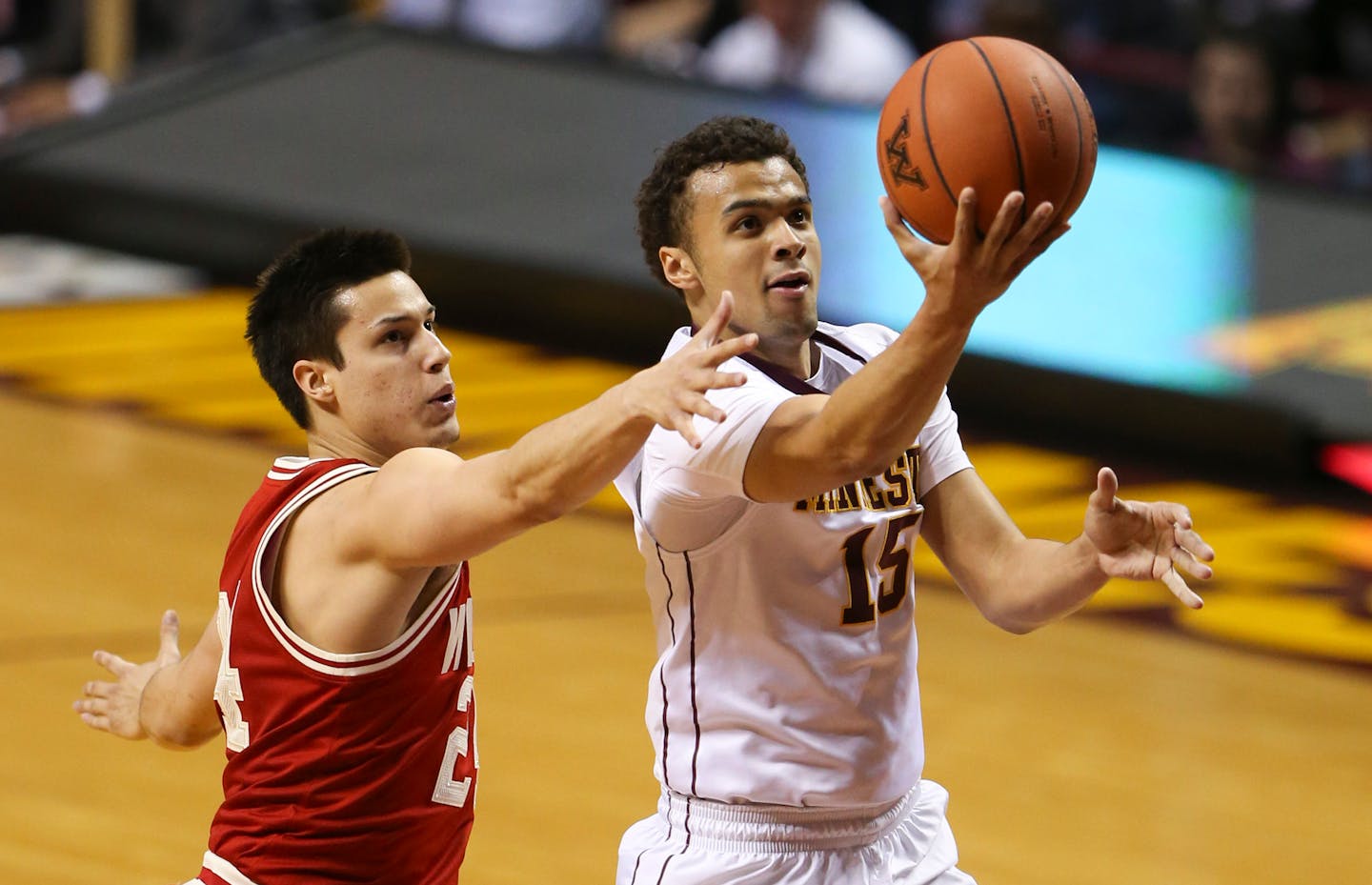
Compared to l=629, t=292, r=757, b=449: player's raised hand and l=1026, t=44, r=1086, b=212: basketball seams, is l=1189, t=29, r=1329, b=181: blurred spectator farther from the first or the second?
l=629, t=292, r=757, b=449: player's raised hand

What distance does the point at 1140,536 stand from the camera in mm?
3594

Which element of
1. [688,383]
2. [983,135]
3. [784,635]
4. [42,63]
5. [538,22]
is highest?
[42,63]

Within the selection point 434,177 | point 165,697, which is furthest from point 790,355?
point 434,177

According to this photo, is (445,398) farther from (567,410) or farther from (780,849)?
(567,410)

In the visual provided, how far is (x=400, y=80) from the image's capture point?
12.0 metres

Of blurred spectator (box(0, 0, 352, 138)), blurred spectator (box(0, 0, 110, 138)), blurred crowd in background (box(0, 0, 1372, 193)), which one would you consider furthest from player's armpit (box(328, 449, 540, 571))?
blurred spectator (box(0, 0, 110, 138))

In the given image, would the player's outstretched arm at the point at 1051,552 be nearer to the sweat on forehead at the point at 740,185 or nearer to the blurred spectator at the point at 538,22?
the sweat on forehead at the point at 740,185

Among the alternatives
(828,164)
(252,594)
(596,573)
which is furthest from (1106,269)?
(252,594)

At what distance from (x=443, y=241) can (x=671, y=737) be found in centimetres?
723

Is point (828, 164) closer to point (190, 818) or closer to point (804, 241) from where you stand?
point (190, 818)

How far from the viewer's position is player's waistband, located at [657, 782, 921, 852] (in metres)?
3.75

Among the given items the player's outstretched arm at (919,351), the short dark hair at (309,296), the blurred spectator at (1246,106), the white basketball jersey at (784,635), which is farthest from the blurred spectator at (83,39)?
the player's outstretched arm at (919,351)

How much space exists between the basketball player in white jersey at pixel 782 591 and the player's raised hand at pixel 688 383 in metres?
0.41

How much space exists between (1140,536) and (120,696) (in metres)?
1.90
